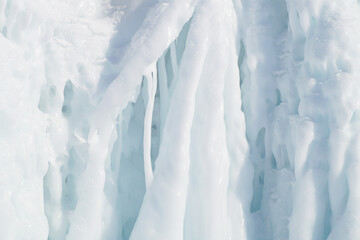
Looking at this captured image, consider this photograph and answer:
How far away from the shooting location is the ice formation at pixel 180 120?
7.77 ft

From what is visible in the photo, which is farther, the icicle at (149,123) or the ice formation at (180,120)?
the icicle at (149,123)

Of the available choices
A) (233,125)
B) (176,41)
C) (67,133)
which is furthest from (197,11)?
(67,133)

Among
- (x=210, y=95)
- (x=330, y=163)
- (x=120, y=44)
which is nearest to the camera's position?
(x=330, y=163)

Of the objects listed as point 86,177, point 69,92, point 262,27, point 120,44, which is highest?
point 262,27

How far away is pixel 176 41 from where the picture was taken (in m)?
2.80

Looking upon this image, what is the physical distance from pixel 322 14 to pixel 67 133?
1.36m

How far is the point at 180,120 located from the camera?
2.49 metres

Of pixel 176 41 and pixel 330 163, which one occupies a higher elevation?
pixel 176 41

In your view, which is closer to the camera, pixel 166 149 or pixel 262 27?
pixel 166 149

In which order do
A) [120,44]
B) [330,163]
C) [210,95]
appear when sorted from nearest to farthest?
1. [330,163]
2. [210,95]
3. [120,44]

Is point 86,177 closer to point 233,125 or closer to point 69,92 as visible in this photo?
point 69,92

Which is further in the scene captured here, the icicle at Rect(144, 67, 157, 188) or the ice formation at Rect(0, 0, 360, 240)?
the icicle at Rect(144, 67, 157, 188)

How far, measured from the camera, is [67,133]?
2.55m

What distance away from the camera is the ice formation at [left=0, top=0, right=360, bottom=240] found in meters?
2.37
